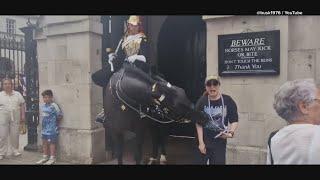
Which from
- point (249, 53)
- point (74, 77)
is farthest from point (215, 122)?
point (74, 77)

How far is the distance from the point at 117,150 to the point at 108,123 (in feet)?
1.14

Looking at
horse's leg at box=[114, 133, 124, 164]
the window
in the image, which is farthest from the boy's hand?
the window

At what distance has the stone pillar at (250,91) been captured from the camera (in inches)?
163

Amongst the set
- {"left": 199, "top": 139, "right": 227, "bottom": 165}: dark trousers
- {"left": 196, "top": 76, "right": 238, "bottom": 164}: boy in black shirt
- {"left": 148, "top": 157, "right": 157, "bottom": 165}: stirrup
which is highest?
{"left": 196, "top": 76, "right": 238, "bottom": 164}: boy in black shirt

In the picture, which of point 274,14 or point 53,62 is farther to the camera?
point 53,62

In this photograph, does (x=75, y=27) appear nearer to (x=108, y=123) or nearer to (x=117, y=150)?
(x=108, y=123)

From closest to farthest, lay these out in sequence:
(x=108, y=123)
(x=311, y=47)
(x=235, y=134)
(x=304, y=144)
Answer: (x=304, y=144) < (x=311, y=47) < (x=235, y=134) < (x=108, y=123)

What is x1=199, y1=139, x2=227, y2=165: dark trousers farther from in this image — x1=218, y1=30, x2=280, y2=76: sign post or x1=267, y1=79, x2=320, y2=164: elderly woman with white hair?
x1=267, y1=79, x2=320, y2=164: elderly woman with white hair

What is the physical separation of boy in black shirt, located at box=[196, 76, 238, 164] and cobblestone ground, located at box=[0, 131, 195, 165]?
16 cm

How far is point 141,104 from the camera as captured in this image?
175 inches

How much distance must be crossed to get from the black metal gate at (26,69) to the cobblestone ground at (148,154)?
13cm

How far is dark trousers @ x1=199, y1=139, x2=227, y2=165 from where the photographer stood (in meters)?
4.38
